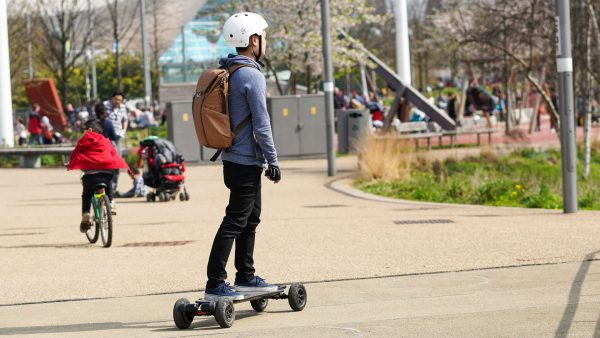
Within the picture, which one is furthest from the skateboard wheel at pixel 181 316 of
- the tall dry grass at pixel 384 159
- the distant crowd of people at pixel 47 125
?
the distant crowd of people at pixel 47 125

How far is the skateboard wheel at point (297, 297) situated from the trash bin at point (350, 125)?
24572 mm

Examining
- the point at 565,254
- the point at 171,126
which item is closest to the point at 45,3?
the point at 171,126

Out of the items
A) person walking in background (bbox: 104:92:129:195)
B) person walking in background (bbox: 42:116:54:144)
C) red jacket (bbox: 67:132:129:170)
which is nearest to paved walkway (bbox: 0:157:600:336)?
red jacket (bbox: 67:132:129:170)

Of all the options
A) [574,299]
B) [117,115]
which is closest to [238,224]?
[574,299]

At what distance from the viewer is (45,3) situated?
2140 inches

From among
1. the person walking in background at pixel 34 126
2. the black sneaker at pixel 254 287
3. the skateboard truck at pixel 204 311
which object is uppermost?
the person walking in background at pixel 34 126

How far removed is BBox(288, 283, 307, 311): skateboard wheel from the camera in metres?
8.73

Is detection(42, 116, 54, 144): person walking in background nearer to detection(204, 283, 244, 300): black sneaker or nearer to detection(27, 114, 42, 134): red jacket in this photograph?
detection(27, 114, 42, 134): red jacket

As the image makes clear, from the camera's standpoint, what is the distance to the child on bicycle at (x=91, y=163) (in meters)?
14.3

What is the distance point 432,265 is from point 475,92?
115ft

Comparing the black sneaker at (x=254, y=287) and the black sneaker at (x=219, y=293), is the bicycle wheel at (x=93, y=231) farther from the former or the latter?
the black sneaker at (x=219, y=293)

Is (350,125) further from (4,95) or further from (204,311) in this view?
(204,311)

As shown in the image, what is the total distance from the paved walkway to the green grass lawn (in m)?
1.41

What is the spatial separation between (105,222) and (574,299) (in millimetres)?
6357
